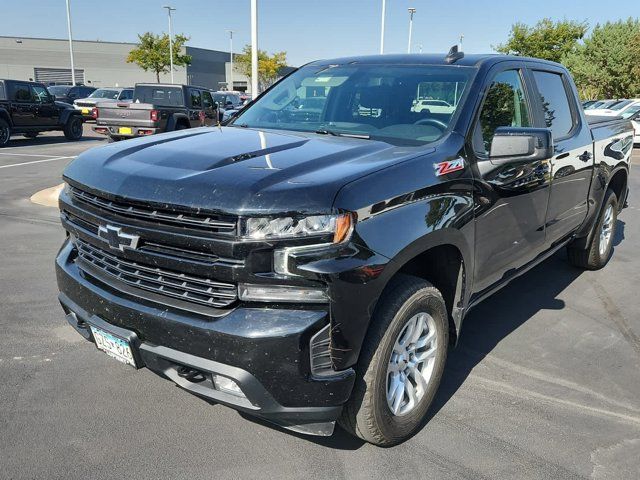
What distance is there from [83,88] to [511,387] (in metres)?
33.1

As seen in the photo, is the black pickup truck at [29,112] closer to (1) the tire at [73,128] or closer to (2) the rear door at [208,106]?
(1) the tire at [73,128]

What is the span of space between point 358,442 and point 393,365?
0.52 metres

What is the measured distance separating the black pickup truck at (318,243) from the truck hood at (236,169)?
0.04 feet

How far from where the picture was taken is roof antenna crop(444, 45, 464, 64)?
368 centimetres

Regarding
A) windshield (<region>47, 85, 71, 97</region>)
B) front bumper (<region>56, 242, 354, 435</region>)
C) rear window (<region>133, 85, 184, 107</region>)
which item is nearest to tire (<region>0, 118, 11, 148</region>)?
rear window (<region>133, 85, 184, 107</region>)

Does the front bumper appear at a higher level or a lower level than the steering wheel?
lower

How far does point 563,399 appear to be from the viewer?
3357mm

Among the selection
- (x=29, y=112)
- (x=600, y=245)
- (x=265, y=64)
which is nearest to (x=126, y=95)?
(x=29, y=112)

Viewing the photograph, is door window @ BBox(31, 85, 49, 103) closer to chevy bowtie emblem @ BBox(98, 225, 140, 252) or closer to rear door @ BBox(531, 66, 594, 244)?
rear door @ BBox(531, 66, 594, 244)

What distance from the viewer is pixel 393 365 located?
8.83ft

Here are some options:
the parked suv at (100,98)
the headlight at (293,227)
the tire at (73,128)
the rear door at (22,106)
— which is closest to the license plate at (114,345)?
the headlight at (293,227)

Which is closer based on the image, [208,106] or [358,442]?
[358,442]

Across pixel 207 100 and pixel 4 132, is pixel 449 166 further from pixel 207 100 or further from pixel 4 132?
pixel 4 132

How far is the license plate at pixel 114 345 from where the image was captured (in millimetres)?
2546
